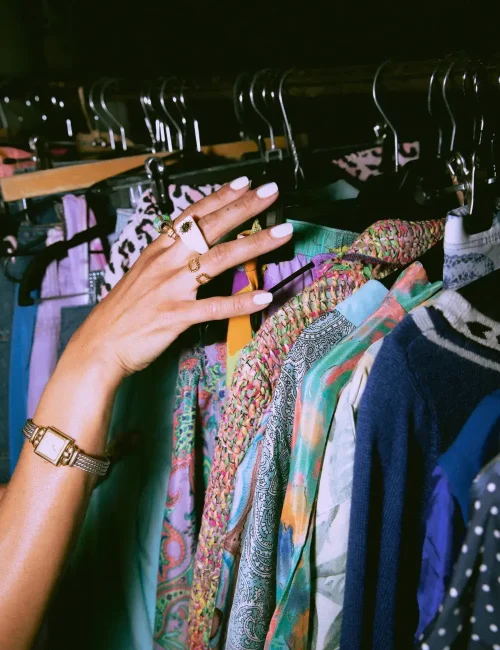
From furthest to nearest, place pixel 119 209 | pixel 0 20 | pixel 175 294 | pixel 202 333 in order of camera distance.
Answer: pixel 0 20, pixel 119 209, pixel 202 333, pixel 175 294

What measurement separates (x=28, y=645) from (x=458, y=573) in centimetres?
46

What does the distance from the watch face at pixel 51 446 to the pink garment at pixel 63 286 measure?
1.05 feet

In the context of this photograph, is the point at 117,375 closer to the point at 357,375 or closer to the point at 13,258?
the point at 357,375

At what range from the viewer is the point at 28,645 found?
0.58m

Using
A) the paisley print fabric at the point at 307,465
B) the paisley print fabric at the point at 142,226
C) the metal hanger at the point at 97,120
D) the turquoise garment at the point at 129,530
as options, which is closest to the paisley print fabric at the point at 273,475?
the paisley print fabric at the point at 307,465

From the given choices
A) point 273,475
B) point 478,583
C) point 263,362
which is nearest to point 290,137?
point 263,362

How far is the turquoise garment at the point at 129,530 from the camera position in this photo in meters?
0.75

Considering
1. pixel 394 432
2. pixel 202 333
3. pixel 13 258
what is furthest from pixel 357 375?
pixel 13 258

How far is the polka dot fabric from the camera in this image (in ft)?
1.26

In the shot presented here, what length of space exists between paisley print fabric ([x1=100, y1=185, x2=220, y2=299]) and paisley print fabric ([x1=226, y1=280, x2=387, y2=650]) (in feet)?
1.22

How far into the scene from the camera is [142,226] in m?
0.80

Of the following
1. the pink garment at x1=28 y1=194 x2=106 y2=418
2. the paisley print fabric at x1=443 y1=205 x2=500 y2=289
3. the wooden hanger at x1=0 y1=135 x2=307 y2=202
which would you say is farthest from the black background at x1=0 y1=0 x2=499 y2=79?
the pink garment at x1=28 y1=194 x2=106 y2=418

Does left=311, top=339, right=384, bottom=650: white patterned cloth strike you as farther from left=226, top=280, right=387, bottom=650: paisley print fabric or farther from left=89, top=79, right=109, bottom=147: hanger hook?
left=89, top=79, right=109, bottom=147: hanger hook

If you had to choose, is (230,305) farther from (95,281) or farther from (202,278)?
(95,281)
